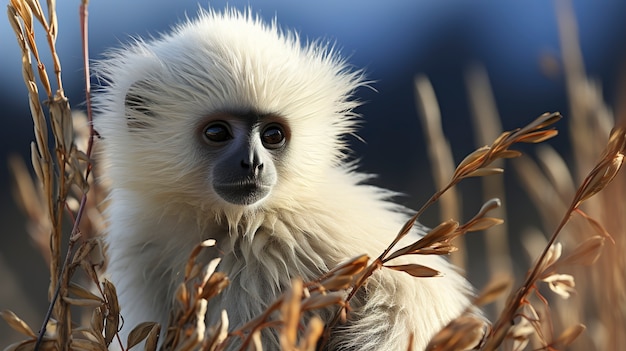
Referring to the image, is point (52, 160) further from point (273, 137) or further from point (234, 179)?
point (273, 137)

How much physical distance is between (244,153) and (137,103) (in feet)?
1.74

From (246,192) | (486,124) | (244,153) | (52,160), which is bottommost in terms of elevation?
(246,192)

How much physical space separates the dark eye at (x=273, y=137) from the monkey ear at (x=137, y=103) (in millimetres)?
465

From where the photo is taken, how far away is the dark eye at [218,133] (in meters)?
3.08

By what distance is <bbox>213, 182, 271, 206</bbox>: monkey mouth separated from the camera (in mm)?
2953

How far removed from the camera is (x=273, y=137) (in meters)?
3.15

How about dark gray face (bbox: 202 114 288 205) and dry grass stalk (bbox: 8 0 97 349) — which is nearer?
dry grass stalk (bbox: 8 0 97 349)

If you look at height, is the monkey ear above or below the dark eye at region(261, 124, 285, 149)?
above

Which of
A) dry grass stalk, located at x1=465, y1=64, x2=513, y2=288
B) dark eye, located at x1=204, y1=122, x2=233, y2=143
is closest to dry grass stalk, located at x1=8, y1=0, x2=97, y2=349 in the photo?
dark eye, located at x1=204, y1=122, x2=233, y2=143

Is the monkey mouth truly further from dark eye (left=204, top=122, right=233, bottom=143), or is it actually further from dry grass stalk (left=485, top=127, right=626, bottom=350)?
dry grass stalk (left=485, top=127, right=626, bottom=350)

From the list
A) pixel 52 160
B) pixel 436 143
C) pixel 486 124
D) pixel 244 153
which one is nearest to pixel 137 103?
pixel 244 153

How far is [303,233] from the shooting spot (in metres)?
2.96

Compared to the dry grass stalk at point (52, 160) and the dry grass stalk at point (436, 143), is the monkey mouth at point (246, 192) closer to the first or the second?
the dry grass stalk at point (436, 143)

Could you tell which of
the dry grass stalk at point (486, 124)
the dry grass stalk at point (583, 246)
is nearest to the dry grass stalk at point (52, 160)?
the dry grass stalk at point (583, 246)
